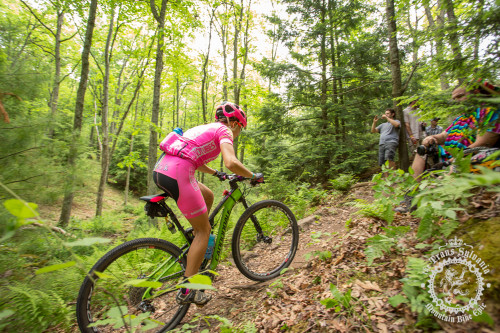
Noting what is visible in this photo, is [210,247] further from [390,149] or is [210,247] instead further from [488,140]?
[390,149]

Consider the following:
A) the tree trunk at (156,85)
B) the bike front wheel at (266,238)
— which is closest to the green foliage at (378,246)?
the bike front wheel at (266,238)

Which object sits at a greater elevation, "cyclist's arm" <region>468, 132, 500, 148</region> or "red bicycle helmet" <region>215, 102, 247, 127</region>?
"red bicycle helmet" <region>215, 102, 247, 127</region>

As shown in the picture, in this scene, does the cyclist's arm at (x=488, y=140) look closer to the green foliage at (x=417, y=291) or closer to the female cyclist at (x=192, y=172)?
the green foliage at (x=417, y=291)

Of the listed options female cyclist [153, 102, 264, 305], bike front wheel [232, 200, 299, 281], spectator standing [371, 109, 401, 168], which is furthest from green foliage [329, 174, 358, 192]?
female cyclist [153, 102, 264, 305]

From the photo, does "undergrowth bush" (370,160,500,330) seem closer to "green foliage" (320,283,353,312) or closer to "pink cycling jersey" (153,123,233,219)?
"green foliage" (320,283,353,312)

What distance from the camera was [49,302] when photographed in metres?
2.64

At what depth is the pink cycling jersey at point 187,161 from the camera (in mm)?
2590

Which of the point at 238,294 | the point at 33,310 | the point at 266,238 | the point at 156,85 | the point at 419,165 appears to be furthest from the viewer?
the point at 156,85

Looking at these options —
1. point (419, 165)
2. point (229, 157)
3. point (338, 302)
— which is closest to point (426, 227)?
point (338, 302)

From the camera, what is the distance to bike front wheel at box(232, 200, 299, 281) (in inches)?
128

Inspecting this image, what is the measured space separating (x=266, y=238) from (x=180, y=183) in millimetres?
1677

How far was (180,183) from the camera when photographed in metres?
2.59

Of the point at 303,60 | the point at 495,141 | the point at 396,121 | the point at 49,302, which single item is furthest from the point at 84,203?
the point at 495,141

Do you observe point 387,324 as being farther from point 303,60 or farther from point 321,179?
point 303,60
